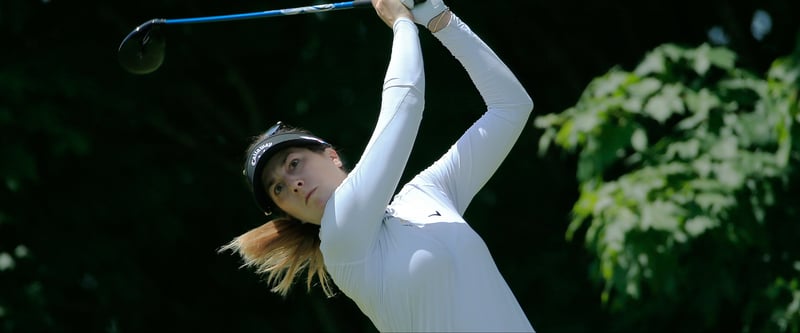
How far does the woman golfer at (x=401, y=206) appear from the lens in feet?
8.54

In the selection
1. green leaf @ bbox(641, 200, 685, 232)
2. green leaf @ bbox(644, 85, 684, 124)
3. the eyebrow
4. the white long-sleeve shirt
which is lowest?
green leaf @ bbox(641, 200, 685, 232)

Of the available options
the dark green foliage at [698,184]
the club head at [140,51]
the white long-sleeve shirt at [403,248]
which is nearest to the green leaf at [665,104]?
the dark green foliage at [698,184]

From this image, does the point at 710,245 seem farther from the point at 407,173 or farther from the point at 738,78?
the point at 407,173

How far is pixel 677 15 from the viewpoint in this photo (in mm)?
7742

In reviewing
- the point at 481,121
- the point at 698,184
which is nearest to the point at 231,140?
the point at 698,184

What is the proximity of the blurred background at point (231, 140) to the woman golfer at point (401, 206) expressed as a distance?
3311 millimetres

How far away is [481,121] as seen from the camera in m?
2.98

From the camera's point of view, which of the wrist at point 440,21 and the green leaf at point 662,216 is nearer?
the wrist at point 440,21

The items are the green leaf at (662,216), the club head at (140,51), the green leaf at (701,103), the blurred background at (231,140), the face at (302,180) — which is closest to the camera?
the face at (302,180)

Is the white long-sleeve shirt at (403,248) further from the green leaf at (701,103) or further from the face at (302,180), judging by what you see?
the green leaf at (701,103)

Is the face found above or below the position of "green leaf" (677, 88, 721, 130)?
above

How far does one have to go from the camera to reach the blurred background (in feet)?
22.4

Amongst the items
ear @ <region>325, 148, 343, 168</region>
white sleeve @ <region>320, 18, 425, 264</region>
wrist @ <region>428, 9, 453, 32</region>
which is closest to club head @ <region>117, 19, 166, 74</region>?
ear @ <region>325, 148, 343, 168</region>

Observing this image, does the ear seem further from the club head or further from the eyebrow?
the club head
